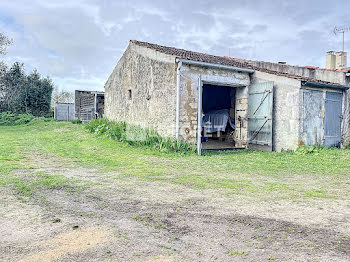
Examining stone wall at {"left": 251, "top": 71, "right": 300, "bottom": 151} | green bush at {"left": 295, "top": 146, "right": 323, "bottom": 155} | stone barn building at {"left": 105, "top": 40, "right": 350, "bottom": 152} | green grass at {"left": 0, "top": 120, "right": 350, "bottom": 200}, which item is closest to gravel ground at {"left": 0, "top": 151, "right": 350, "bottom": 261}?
green grass at {"left": 0, "top": 120, "right": 350, "bottom": 200}

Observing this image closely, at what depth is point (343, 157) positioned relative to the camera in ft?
29.0

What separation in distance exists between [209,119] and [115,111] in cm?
491

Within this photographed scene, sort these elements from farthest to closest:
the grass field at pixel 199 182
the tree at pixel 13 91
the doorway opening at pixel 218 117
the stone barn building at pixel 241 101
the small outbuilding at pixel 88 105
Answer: the tree at pixel 13 91
the small outbuilding at pixel 88 105
the doorway opening at pixel 218 117
the stone barn building at pixel 241 101
the grass field at pixel 199 182

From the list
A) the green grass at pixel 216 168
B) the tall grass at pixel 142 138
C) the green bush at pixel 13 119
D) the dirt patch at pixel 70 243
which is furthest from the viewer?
the green bush at pixel 13 119

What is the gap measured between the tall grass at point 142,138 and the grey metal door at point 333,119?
17.6 feet

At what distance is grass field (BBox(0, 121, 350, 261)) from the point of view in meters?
3.38

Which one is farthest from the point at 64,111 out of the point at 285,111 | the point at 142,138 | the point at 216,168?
the point at 216,168

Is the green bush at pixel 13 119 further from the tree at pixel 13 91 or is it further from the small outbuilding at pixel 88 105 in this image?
the small outbuilding at pixel 88 105

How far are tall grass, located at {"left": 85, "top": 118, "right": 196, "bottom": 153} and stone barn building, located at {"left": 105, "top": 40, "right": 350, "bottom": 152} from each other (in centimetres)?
29

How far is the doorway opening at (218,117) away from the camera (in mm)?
12695

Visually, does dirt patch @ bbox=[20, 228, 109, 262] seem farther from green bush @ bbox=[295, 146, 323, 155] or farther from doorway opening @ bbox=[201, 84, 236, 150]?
doorway opening @ bbox=[201, 84, 236, 150]

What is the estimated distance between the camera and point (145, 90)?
442 inches

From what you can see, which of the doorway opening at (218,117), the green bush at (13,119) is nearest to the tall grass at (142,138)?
the doorway opening at (218,117)

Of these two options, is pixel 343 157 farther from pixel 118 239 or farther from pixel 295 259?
pixel 118 239
